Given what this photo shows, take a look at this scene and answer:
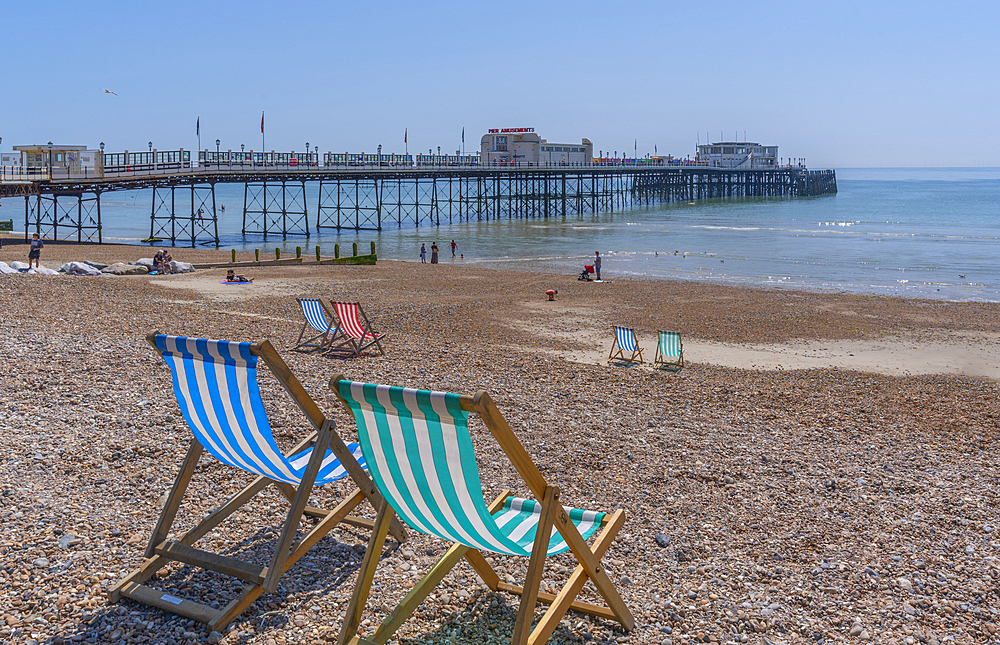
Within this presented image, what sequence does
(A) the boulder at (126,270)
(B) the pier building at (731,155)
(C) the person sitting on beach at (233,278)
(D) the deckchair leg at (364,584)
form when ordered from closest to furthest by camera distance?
(D) the deckchair leg at (364,584), (C) the person sitting on beach at (233,278), (A) the boulder at (126,270), (B) the pier building at (731,155)

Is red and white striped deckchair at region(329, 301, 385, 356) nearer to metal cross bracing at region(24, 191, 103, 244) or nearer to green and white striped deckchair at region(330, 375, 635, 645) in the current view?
green and white striped deckchair at region(330, 375, 635, 645)

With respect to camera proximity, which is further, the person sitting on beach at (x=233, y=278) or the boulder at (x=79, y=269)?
the person sitting on beach at (x=233, y=278)

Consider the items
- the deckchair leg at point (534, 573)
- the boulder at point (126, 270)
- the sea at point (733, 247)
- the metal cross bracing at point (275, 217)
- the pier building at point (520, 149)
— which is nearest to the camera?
the deckchair leg at point (534, 573)

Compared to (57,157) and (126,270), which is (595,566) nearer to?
(126,270)

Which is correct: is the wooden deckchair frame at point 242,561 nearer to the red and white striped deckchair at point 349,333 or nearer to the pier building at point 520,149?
the red and white striped deckchair at point 349,333

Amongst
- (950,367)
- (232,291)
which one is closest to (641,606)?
(950,367)

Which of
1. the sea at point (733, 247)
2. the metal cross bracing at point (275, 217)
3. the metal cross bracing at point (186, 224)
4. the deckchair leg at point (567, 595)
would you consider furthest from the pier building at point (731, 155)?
the deckchair leg at point (567, 595)

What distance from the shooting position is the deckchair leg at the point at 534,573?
8.54 ft

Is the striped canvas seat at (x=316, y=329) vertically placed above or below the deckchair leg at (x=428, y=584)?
above

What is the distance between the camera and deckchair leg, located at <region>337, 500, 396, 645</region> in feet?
8.91

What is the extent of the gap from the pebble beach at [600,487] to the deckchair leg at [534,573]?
0.46 metres

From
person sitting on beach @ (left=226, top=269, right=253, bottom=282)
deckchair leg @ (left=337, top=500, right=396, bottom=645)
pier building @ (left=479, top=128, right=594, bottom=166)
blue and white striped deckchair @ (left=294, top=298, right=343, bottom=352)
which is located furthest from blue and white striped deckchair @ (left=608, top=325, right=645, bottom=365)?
pier building @ (left=479, top=128, right=594, bottom=166)

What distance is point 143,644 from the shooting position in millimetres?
2855

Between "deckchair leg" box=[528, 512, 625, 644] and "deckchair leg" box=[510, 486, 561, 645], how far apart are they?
148 mm
